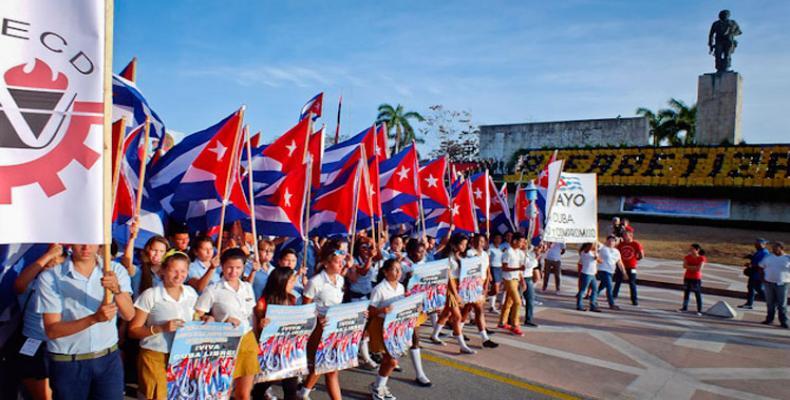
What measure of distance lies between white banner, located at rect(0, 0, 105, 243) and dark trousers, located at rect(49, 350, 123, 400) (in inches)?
38.2

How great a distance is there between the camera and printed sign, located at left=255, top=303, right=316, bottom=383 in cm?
470

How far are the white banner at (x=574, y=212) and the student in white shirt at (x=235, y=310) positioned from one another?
24.6 feet

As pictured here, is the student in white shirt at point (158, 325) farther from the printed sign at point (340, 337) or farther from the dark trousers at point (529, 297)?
the dark trousers at point (529, 297)

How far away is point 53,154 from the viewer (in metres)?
3.12

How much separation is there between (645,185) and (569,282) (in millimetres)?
19320

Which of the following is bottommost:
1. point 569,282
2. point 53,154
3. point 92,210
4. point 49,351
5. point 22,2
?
point 569,282

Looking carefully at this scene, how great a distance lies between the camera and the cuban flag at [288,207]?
23.8 ft

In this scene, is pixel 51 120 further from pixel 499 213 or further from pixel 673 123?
pixel 673 123

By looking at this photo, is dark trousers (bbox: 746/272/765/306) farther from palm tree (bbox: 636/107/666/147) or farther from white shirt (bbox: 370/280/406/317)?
palm tree (bbox: 636/107/666/147)

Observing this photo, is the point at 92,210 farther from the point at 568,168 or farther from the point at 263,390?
the point at 568,168

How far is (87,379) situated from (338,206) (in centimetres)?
479

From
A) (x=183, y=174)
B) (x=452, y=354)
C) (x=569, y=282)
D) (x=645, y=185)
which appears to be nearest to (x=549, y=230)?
(x=452, y=354)

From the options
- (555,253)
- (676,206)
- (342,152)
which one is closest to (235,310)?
(342,152)

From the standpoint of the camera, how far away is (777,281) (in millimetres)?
10312
